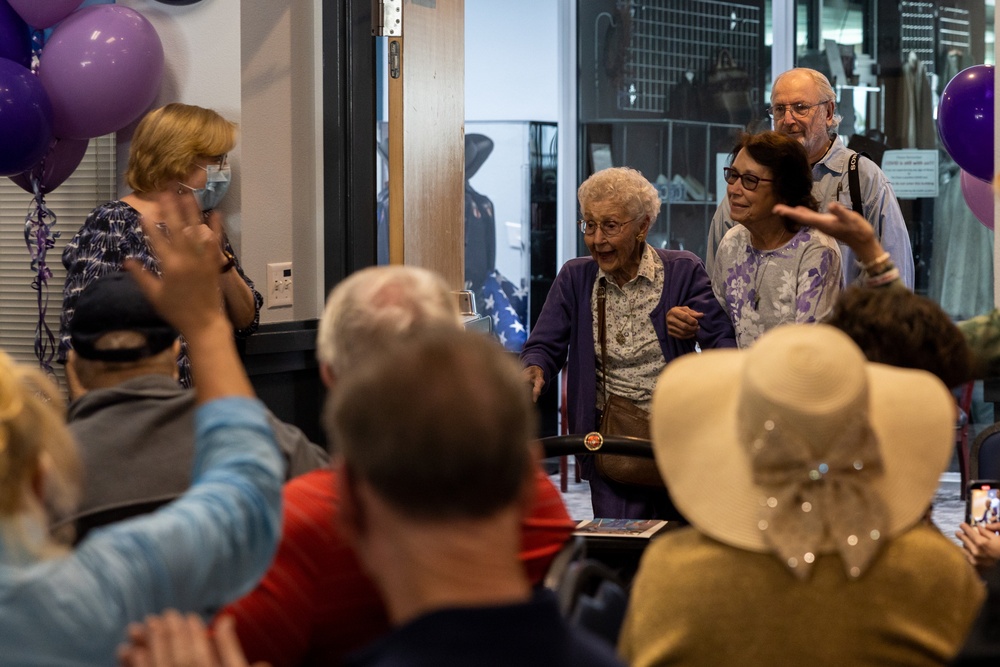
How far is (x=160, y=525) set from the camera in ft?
3.93

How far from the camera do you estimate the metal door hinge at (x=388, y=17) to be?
4297 mm

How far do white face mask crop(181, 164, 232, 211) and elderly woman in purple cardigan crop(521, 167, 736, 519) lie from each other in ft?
3.43

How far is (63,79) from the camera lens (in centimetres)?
354

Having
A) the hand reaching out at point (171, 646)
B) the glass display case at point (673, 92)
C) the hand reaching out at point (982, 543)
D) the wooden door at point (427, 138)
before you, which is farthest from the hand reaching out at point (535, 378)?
the glass display case at point (673, 92)

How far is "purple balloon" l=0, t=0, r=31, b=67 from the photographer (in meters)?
3.57

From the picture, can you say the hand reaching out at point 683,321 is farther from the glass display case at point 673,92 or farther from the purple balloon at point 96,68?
the glass display case at point 673,92

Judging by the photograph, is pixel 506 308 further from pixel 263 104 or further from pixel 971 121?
pixel 971 121

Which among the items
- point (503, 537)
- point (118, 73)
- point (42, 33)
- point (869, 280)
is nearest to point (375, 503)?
point (503, 537)

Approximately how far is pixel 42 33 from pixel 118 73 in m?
0.36

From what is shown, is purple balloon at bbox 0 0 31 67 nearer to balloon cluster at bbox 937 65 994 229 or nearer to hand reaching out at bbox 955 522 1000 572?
hand reaching out at bbox 955 522 1000 572

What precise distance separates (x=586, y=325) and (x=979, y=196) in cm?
175

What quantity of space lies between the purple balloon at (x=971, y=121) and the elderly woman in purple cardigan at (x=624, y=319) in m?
1.18

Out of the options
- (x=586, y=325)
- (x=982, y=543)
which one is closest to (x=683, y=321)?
(x=586, y=325)

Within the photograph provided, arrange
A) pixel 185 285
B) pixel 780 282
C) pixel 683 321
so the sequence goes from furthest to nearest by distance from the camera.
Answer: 1. pixel 683 321
2. pixel 780 282
3. pixel 185 285
